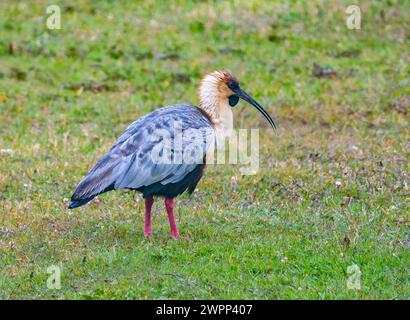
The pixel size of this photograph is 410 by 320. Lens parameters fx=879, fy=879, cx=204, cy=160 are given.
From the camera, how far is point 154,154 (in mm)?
8078

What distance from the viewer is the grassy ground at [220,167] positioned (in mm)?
7254

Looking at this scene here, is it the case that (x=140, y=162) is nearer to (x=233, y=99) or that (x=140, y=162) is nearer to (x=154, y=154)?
(x=154, y=154)

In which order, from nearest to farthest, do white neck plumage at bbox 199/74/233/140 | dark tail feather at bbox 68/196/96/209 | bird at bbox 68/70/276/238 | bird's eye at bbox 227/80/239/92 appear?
dark tail feather at bbox 68/196/96/209
bird at bbox 68/70/276/238
white neck plumage at bbox 199/74/233/140
bird's eye at bbox 227/80/239/92

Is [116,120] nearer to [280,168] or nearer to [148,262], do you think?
[280,168]

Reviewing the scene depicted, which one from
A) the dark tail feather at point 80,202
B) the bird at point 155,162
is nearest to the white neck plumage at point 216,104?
the bird at point 155,162

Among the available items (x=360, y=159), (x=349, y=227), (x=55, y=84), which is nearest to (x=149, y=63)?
(x=55, y=84)

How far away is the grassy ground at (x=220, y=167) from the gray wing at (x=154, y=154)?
571 mm

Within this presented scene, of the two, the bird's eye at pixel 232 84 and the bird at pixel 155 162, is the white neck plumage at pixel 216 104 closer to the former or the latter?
the bird's eye at pixel 232 84

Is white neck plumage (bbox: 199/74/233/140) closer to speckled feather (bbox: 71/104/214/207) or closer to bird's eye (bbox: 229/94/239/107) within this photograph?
bird's eye (bbox: 229/94/239/107)

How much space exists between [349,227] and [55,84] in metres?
7.06

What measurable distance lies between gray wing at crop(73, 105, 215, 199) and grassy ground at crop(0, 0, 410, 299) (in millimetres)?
571

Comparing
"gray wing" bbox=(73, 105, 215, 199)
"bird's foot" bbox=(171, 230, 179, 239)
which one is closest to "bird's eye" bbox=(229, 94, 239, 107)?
"gray wing" bbox=(73, 105, 215, 199)

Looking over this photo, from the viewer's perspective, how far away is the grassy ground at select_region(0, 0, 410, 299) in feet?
23.8

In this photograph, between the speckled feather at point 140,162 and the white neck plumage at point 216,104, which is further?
the white neck plumage at point 216,104
